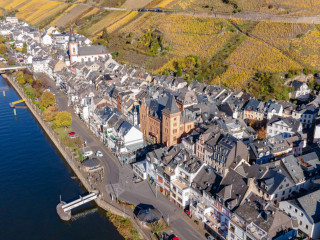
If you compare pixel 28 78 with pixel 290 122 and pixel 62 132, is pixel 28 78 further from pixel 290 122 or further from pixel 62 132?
pixel 290 122

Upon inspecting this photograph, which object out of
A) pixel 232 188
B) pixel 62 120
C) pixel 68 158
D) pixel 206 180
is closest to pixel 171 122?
pixel 206 180

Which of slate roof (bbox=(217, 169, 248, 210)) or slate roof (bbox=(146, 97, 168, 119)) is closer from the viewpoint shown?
slate roof (bbox=(217, 169, 248, 210))

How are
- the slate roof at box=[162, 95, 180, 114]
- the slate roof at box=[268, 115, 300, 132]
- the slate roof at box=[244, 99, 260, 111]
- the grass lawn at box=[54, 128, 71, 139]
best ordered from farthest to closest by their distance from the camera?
1. the slate roof at box=[244, 99, 260, 111]
2. the grass lawn at box=[54, 128, 71, 139]
3. the slate roof at box=[268, 115, 300, 132]
4. the slate roof at box=[162, 95, 180, 114]

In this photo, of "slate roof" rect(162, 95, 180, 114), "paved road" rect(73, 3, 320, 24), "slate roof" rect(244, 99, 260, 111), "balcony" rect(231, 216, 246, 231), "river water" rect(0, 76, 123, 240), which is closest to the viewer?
"balcony" rect(231, 216, 246, 231)

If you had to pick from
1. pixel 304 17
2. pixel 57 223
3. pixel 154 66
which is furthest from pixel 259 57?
pixel 57 223

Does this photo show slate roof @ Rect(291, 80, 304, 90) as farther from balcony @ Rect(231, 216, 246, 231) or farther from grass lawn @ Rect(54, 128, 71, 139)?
grass lawn @ Rect(54, 128, 71, 139)

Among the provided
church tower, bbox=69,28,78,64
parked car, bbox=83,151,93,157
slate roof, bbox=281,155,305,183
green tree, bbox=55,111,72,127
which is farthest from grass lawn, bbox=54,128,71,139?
church tower, bbox=69,28,78,64

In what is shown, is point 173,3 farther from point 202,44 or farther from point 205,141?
point 205,141
